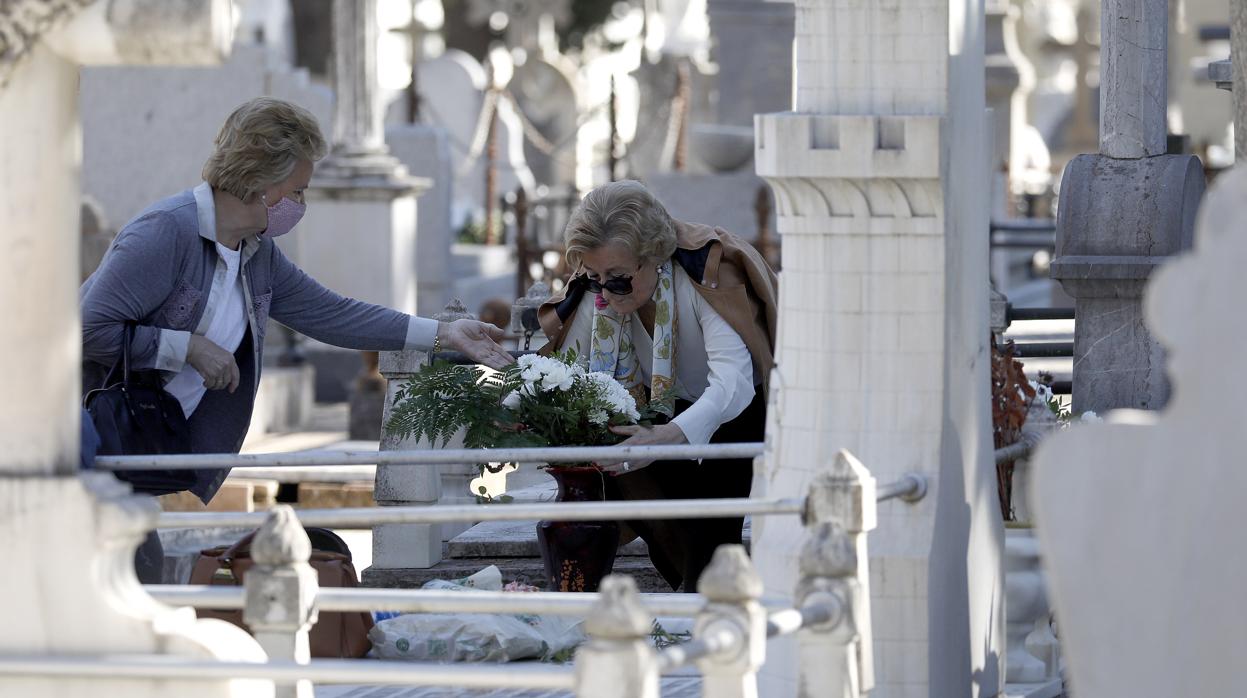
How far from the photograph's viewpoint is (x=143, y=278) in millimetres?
5691

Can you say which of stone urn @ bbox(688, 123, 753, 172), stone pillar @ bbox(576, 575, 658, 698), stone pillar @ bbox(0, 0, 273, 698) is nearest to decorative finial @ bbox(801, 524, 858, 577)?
stone pillar @ bbox(576, 575, 658, 698)

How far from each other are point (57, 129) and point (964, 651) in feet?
8.09

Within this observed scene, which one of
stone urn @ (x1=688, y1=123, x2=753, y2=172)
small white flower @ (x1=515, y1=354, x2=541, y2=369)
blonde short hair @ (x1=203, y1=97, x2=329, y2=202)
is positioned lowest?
small white flower @ (x1=515, y1=354, x2=541, y2=369)

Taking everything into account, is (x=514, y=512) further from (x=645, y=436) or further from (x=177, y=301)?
(x=177, y=301)

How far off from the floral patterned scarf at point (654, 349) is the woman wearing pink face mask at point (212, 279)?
0.95m

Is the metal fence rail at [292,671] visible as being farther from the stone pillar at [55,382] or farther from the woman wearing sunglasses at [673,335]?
the woman wearing sunglasses at [673,335]

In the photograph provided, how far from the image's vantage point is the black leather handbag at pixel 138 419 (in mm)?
5586

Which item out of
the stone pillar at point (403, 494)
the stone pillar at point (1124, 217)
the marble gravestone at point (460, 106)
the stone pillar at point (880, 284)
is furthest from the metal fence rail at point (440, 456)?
the marble gravestone at point (460, 106)

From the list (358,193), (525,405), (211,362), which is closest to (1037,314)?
(525,405)

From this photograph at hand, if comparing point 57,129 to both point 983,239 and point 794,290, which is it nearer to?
point 794,290

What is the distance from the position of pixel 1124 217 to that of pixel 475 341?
7.72ft

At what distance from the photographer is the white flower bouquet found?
575 cm

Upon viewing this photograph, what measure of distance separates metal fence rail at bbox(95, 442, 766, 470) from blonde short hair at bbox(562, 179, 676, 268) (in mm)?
1111

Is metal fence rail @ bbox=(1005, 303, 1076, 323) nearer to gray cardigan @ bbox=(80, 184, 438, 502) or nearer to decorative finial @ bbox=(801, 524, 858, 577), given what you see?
gray cardigan @ bbox=(80, 184, 438, 502)
